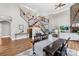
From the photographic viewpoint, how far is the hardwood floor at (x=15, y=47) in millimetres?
2131

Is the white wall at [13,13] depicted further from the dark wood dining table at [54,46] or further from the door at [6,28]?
the dark wood dining table at [54,46]

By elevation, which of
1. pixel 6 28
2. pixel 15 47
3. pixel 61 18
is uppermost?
pixel 61 18

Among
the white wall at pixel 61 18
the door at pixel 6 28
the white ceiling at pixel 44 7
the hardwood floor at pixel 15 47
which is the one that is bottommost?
the hardwood floor at pixel 15 47

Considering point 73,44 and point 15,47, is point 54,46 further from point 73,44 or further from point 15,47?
point 15,47

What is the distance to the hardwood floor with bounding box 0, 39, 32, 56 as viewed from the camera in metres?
2.13

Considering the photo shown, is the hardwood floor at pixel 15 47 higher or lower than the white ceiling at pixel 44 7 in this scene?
lower

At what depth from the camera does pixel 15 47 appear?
214 centimetres

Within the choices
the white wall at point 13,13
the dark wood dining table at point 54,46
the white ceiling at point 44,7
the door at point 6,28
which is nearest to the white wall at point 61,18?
the white ceiling at point 44,7

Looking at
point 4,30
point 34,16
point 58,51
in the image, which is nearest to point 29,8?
point 34,16

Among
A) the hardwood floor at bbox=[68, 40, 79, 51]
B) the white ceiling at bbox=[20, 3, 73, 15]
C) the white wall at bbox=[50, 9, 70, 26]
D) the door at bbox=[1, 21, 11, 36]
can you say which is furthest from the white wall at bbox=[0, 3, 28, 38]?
the hardwood floor at bbox=[68, 40, 79, 51]

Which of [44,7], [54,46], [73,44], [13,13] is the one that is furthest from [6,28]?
[73,44]

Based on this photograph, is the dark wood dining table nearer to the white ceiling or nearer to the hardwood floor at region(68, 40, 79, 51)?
the hardwood floor at region(68, 40, 79, 51)

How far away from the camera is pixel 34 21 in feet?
7.20

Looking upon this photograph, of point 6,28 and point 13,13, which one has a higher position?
point 13,13
